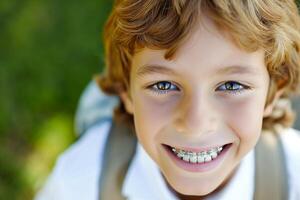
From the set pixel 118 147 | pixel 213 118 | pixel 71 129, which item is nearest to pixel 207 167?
pixel 213 118

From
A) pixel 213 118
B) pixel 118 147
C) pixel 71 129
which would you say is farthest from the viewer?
pixel 71 129

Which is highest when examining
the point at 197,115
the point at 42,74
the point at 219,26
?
the point at 42,74

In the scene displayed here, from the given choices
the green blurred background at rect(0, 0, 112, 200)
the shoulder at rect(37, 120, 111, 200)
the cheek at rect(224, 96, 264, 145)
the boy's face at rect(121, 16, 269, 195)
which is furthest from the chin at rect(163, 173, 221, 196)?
the green blurred background at rect(0, 0, 112, 200)

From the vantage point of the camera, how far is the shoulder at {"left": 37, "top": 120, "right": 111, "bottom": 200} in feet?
4.87

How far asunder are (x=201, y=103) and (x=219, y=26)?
0.46 feet

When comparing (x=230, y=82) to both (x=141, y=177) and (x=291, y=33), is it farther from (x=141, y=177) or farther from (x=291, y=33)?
(x=141, y=177)

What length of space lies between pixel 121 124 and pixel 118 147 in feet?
0.25

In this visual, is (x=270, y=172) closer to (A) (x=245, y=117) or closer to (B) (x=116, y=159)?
(A) (x=245, y=117)

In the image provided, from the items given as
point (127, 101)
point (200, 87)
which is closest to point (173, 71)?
point (200, 87)

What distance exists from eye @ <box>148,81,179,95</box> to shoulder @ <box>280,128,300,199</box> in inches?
13.6

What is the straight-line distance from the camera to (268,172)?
4.67 feet

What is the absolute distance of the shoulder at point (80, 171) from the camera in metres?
1.49

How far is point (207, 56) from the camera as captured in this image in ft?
3.85

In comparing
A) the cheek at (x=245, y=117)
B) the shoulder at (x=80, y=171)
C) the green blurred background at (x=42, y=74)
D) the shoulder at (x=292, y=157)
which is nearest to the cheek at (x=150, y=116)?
the cheek at (x=245, y=117)
